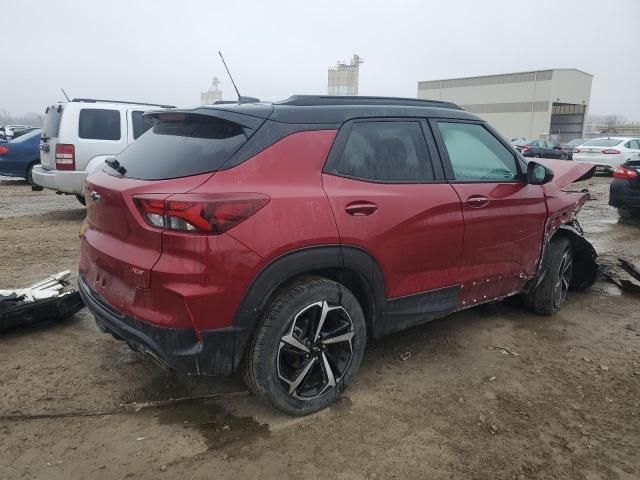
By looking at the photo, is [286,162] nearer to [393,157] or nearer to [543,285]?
[393,157]

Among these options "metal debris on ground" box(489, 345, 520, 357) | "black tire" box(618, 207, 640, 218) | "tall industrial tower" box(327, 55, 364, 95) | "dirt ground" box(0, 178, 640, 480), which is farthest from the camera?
"tall industrial tower" box(327, 55, 364, 95)

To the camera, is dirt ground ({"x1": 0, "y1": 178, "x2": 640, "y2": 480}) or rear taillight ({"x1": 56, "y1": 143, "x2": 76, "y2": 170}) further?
rear taillight ({"x1": 56, "y1": 143, "x2": 76, "y2": 170})

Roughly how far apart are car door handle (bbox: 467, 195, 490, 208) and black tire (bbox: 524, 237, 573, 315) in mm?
1213

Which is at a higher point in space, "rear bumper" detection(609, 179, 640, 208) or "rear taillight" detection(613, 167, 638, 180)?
"rear taillight" detection(613, 167, 638, 180)

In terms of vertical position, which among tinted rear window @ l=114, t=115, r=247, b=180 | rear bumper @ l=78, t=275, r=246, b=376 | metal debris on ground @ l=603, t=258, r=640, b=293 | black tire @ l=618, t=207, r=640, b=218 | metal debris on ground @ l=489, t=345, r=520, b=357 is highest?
tinted rear window @ l=114, t=115, r=247, b=180

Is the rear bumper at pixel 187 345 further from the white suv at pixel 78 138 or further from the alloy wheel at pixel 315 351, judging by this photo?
the white suv at pixel 78 138

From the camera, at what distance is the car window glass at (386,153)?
9.62ft

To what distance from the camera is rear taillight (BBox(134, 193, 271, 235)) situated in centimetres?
235

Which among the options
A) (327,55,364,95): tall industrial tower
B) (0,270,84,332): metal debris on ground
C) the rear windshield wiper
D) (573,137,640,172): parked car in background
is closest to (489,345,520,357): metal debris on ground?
the rear windshield wiper

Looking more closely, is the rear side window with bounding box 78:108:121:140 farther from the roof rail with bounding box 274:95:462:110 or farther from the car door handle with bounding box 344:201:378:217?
the car door handle with bounding box 344:201:378:217

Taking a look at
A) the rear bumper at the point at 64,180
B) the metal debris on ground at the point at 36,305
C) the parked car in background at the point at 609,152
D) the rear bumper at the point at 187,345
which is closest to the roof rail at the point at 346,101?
the rear bumper at the point at 187,345

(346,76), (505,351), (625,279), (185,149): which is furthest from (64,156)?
(346,76)

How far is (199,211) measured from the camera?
2.35 metres

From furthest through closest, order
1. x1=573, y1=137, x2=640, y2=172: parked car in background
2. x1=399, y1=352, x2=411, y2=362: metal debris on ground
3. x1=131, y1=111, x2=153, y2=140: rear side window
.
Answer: x1=573, y1=137, x2=640, y2=172: parked car in background < x1=131, y1=111, x2=153, y2=140: rear side window < x1=399, y1=352, x2=411, y2=362: metal debris on ground
